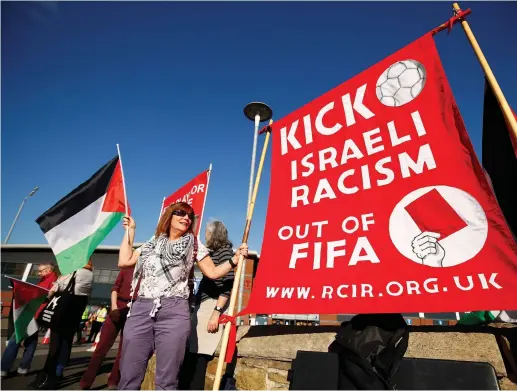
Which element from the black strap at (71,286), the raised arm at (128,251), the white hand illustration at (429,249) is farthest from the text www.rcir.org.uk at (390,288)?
the black strap at (71,286)

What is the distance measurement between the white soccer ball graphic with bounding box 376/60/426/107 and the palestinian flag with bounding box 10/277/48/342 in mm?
4876

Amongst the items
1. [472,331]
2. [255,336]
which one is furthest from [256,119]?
[472,331]

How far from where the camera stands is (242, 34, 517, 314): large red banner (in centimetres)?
188

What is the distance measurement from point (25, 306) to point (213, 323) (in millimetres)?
2924

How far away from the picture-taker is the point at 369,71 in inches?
116

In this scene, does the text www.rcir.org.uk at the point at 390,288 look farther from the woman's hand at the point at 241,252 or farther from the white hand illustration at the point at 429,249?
the woman's hand at the point at 241,252

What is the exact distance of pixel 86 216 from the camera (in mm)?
3602

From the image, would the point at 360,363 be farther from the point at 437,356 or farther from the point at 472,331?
the point at 472,331

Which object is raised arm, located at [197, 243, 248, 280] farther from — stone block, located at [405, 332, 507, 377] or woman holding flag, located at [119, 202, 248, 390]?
stone block, located at [405, 332, 507, 377]

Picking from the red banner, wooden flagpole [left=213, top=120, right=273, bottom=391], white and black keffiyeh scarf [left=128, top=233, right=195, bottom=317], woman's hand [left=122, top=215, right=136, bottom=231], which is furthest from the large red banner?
the red banner

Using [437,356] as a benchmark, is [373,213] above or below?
above

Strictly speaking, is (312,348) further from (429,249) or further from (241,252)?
(429,249)

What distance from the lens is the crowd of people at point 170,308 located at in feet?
6.95

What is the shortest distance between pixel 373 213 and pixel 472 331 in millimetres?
1047
